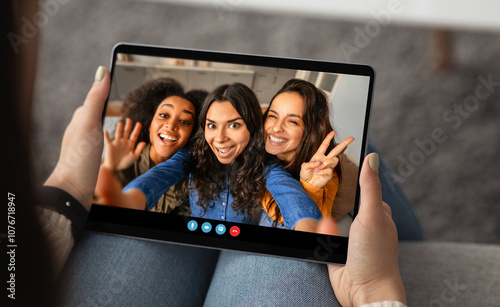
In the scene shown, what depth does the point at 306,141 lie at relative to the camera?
2.12 feet

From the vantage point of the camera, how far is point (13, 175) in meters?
0.32

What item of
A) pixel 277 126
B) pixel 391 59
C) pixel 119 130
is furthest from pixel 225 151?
pixel 391 59

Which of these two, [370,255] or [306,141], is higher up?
[306,141]

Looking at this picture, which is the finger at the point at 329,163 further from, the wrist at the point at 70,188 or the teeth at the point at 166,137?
the wrist at the point at 70,188

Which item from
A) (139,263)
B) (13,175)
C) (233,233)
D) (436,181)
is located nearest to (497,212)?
(436,181)

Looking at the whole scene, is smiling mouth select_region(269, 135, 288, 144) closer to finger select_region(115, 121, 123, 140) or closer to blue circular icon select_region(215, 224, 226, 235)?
blue circular icon select_region(215, 224, 226, 235)

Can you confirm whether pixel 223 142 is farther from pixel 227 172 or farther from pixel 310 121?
pixel 310 121

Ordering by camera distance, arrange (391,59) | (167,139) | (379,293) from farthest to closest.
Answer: (391,59)
(167,139)
(379,293)

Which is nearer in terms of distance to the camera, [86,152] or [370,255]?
[370,255]

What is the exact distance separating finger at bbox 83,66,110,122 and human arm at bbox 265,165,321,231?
35 cm

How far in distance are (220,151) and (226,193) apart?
0.08 metres

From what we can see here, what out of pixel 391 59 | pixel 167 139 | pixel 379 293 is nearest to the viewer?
pixel 379 293

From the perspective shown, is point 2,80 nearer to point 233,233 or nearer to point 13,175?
point 13,175

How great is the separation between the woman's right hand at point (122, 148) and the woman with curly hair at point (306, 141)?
0.24m
